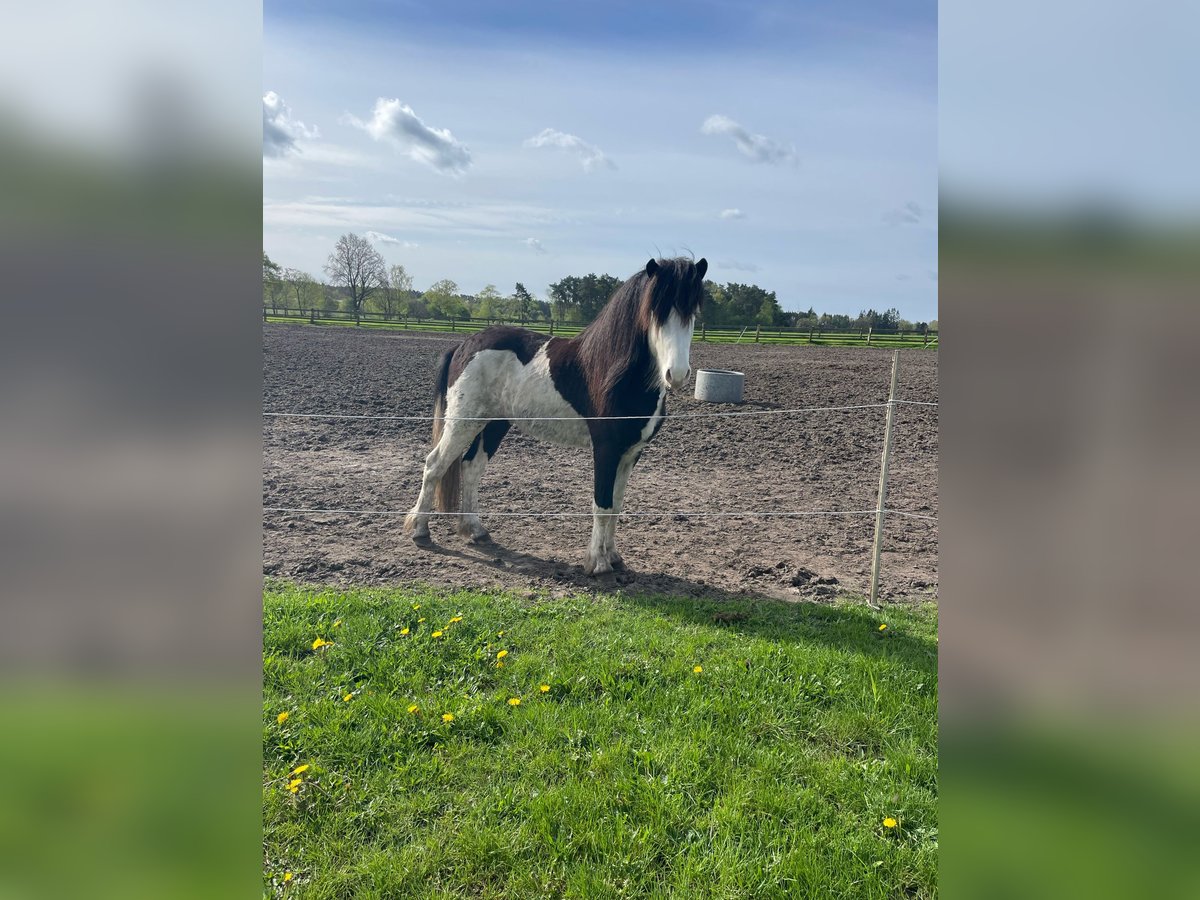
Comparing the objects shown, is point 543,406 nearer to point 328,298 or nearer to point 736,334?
point 328,298

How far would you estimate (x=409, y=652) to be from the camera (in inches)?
138

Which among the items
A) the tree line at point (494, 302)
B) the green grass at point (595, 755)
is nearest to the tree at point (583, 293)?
the tree line at point (494, 302)

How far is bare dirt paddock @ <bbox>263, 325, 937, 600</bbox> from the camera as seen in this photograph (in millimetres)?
4914

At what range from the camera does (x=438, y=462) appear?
530cm

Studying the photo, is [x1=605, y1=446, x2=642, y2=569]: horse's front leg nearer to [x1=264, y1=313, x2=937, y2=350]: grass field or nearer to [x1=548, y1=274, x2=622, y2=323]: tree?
[x1=548, y1=274, x2=622, y2=323]: tree

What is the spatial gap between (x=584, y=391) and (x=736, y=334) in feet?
66.2

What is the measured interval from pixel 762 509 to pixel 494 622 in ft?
10.2

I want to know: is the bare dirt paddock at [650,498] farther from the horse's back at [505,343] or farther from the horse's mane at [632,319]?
the horse's back at [505,343]

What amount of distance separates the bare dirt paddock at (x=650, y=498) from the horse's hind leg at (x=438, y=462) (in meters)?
0.14

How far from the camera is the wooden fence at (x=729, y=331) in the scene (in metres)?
18.8

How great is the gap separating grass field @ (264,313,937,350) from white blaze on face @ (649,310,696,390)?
505 inches
